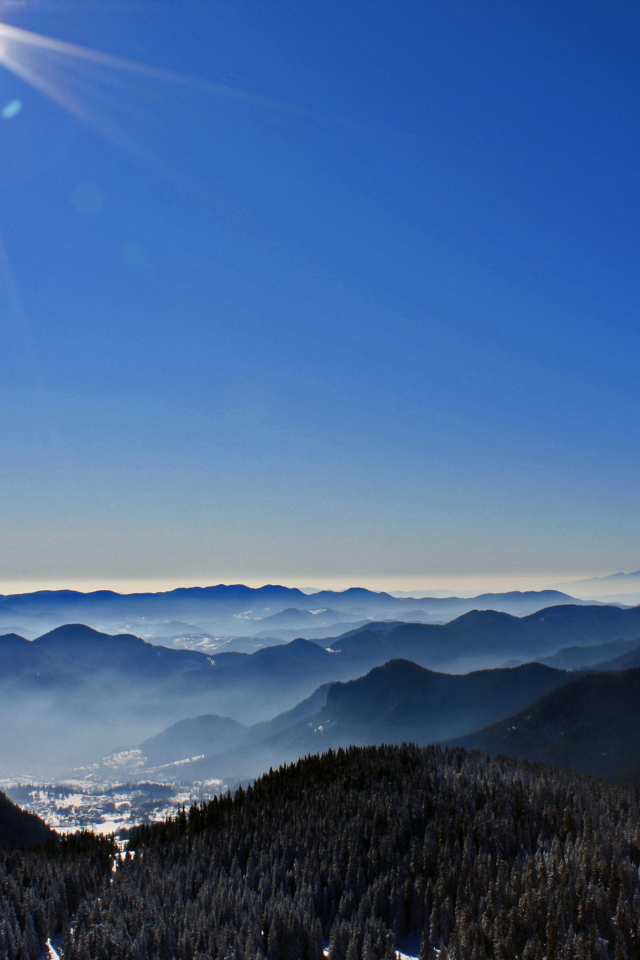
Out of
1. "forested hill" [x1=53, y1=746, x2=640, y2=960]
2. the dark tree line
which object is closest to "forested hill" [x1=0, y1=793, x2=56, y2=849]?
the dark tree line

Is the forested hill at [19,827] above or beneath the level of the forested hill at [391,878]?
beneath

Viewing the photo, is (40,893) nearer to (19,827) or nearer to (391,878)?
(391,878)

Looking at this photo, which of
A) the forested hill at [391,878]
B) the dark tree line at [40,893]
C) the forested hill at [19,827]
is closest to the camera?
the forested hill at [391,878]

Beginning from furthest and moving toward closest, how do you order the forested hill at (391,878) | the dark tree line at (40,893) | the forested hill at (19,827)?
the forested hill at (19,827) → the dark tree line at (40,893) → the forested hill at (391,878)

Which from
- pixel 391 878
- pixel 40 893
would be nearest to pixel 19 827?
pixel 40 893

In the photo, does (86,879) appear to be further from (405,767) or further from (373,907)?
(405,767)

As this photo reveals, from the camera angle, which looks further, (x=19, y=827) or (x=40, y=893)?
(x=19, y=827)

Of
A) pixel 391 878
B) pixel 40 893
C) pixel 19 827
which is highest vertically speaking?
pixel 391 878

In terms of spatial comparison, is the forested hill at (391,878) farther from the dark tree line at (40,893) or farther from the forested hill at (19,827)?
the forested hill at (19,827)

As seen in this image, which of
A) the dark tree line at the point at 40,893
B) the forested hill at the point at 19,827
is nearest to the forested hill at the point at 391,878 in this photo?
the dark tree line at the point at 40,893
